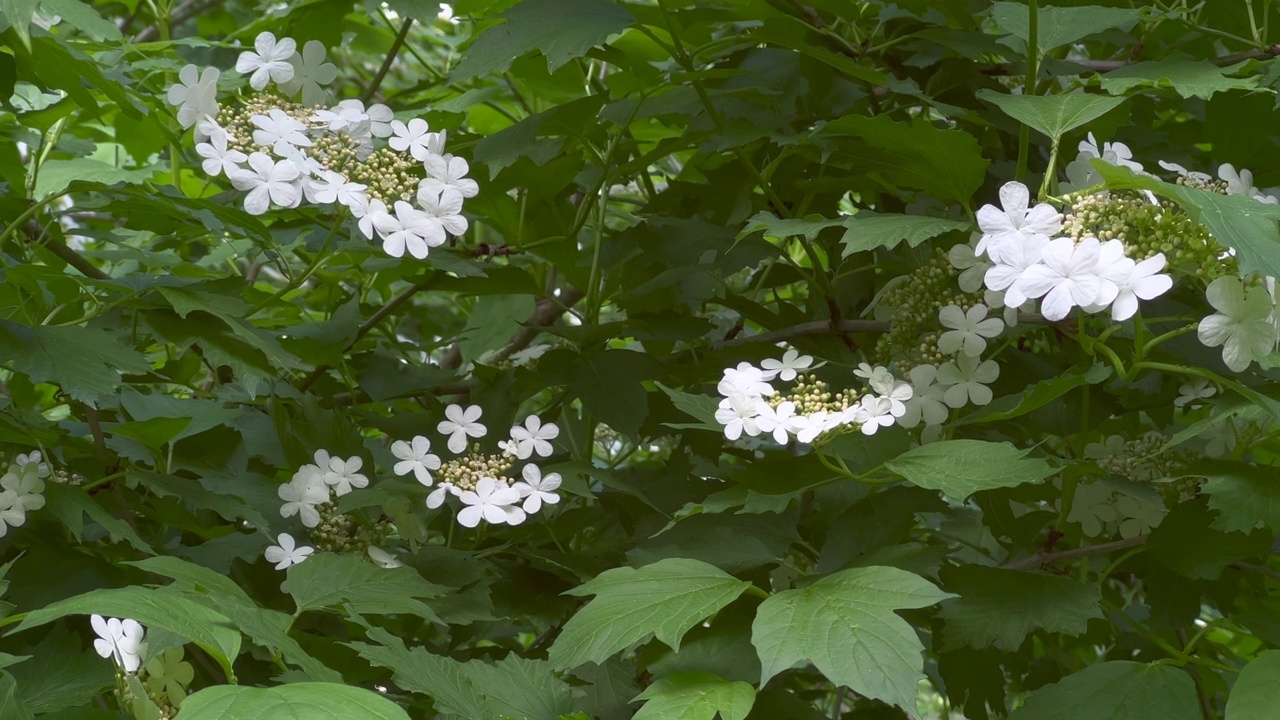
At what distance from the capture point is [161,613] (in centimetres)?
77

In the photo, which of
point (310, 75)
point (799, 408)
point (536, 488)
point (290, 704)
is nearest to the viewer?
point (290, 704)

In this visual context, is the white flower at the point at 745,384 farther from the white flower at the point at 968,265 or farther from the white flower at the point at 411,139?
the white flower at the point at 411,139

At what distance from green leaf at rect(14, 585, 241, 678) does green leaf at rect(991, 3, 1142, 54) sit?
0.94 meters

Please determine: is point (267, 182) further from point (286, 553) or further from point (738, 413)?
point (738, 413)

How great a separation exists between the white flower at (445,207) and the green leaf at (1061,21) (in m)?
0.60

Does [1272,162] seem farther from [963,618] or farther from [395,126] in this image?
[395,126]

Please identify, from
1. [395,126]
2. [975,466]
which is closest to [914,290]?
[975,466]

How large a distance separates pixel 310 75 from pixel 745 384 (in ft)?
2.09

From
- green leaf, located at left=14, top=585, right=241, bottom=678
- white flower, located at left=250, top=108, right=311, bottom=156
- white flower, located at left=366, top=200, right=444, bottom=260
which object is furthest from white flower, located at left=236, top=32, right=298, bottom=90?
green leaf, located at left=14, top=585, right=241, bottom=678

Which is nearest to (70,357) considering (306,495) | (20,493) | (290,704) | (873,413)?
(20,493)

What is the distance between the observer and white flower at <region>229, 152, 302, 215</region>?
3.63ft

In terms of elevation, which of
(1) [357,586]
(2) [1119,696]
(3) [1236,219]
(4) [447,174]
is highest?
(3) [1236,219]

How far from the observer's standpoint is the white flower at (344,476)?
1.20m

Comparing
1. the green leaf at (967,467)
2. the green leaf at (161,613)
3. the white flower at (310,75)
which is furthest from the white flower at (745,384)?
the white flower at (310,75)
